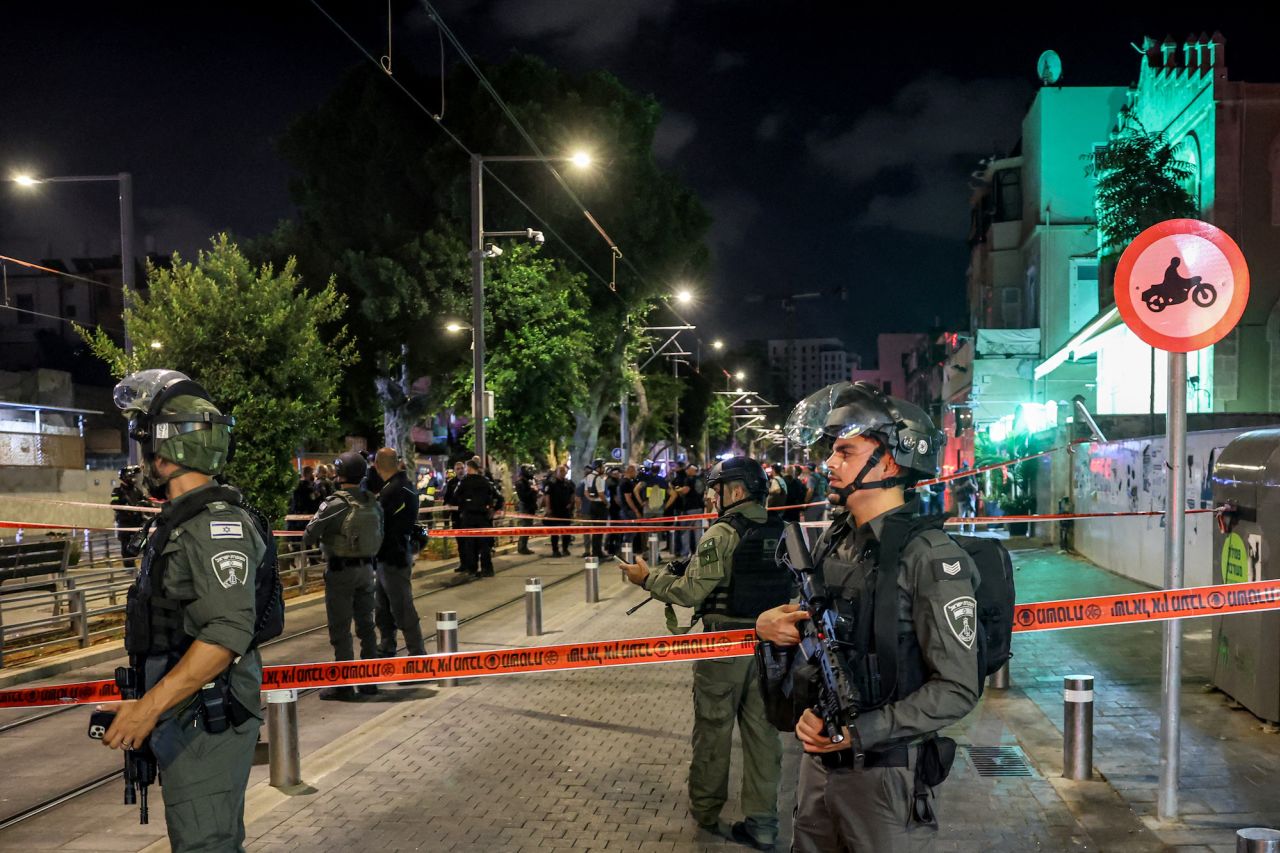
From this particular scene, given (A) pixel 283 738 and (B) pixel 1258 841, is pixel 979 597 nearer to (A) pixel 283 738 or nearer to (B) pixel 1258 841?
(B) pixel 1258 841

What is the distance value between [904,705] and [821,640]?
0.87ft

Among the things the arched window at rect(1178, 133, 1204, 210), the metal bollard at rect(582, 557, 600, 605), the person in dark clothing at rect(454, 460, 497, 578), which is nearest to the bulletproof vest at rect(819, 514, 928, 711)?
the metal bollard at rect(582, 557, 600, 605)

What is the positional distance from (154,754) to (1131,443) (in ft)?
50.4

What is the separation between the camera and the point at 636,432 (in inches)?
1842

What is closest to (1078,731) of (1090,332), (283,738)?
(283,738)

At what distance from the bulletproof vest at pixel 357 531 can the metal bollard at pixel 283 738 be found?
2227mm

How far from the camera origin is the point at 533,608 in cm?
1126

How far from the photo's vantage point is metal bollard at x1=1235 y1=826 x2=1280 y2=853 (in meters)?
3.91

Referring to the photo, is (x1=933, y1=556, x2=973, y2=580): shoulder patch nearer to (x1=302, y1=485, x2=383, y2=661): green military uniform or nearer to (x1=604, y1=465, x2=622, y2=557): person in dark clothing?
(x1=302, y1=485, x2=383, y2=661): green military uniform

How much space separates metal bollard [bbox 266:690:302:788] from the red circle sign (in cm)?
484

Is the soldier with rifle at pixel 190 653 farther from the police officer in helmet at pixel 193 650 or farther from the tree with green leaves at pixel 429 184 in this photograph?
the tree with green leaves at pixel 429 184

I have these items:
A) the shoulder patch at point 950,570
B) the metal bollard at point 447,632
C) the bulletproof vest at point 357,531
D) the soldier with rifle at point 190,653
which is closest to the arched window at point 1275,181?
the metal bollard at point 447,632

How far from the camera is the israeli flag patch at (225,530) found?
10.9ft

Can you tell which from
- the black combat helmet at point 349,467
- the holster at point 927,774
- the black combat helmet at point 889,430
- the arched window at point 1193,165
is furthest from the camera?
the arched window at point 1193,165
